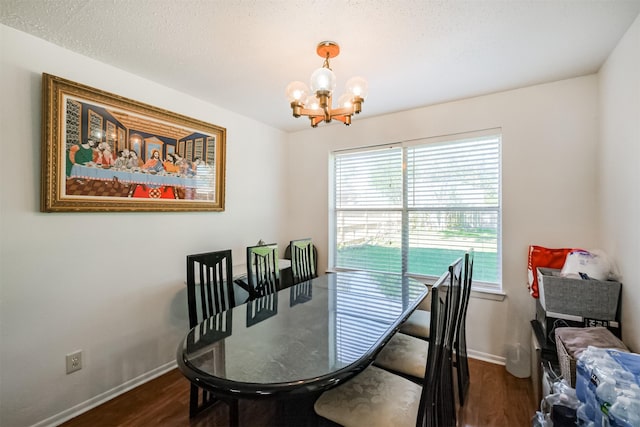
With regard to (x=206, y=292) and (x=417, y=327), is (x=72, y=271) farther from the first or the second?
(x=417, y=327)

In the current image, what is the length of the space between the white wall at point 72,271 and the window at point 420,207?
1.60m

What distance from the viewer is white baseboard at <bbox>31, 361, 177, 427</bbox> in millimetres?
1853

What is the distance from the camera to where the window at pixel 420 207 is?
106 inches

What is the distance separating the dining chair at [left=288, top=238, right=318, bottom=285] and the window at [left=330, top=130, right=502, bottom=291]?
64 centimetres

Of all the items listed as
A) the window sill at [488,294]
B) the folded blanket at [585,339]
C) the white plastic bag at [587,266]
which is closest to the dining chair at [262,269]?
the window sill at [488,294]

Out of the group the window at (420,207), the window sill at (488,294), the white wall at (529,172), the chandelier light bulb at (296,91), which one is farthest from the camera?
the window at (420,207)

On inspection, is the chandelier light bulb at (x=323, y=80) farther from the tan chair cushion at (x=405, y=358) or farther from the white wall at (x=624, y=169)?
the white wall at (x=624, y=169)

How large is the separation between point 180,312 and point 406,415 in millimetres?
2068

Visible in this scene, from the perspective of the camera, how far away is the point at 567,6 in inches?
59.9

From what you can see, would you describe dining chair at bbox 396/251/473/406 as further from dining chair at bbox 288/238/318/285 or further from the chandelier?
the chandelier

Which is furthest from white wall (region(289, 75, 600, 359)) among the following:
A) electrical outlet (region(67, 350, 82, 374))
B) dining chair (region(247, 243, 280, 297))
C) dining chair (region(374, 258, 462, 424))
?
electrical outlet (region(67, 350, 82, 374))

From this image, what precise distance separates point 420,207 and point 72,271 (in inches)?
113

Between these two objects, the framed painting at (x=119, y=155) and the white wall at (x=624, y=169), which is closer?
the white wall at (x=624, y=169)


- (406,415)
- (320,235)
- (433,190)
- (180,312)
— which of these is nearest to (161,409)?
(180,312)
